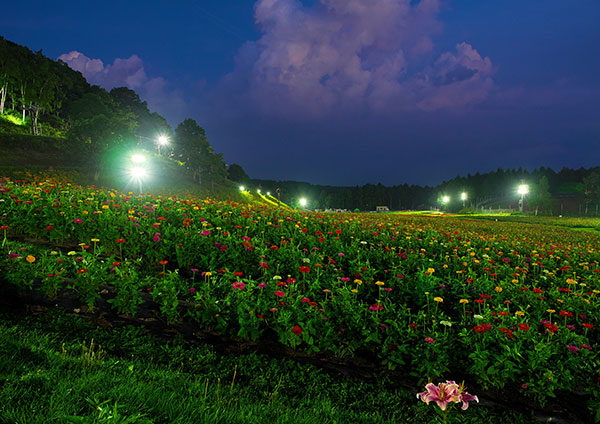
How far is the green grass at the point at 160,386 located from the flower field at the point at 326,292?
518 mm

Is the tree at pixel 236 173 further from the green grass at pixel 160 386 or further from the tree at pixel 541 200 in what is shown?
the green grass at pixel 160 386

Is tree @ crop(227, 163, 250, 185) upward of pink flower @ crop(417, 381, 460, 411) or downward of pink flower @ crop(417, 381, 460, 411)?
upward

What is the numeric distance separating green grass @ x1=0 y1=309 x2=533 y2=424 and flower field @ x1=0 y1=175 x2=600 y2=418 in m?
0.52

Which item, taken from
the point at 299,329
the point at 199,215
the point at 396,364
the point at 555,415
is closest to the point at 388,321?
the point at 396,364

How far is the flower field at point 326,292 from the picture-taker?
3820 mm

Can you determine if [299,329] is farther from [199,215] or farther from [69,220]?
[69,220]

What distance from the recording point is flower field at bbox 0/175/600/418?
3.82 meters

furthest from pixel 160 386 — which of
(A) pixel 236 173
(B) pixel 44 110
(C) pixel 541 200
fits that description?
(A) pixel 236 173

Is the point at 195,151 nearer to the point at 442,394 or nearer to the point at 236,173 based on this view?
the point at 442,394

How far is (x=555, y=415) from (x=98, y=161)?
113 feet

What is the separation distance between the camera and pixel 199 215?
8.54 metres

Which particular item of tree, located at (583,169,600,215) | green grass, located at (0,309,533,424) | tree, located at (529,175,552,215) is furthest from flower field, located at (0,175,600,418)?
tree, located at (583,169,600,215)

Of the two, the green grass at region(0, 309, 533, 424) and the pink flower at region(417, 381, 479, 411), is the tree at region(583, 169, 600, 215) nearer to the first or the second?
the green grass at region(0, 309, 533, 424)

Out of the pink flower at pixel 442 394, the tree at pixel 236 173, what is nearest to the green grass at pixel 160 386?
the pink flower at pixel 442 394
